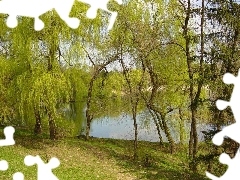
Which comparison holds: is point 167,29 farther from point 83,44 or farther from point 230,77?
point 230,77

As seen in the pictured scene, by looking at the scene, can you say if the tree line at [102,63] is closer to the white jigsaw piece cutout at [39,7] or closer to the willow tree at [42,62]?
the willow tree at [42,62]

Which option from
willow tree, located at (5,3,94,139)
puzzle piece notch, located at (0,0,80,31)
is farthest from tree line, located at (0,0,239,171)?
puzzle piece notch, located at (0,0,80,31)

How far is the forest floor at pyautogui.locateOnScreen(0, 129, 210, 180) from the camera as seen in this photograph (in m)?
16.5

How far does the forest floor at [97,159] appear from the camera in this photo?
16.5m

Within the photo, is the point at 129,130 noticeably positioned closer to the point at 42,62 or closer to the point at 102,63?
the point at 102,63

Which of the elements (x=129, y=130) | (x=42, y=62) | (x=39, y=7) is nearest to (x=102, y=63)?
(x=42, y=62)

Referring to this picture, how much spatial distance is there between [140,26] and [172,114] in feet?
22.9

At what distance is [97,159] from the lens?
63.8 feet

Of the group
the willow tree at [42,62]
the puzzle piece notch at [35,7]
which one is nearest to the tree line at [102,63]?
the willow tree at [42,62]

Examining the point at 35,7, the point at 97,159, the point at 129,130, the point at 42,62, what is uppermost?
Result: the point at 42,62

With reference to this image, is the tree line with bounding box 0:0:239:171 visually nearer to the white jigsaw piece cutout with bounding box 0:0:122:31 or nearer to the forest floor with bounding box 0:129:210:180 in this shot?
the forest floor with bounding box 0:129:210:180

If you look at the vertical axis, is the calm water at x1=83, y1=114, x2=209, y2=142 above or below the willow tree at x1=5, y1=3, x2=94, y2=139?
below

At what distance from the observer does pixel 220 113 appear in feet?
41.2

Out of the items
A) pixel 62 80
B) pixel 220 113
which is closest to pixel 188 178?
pixel 220 113
